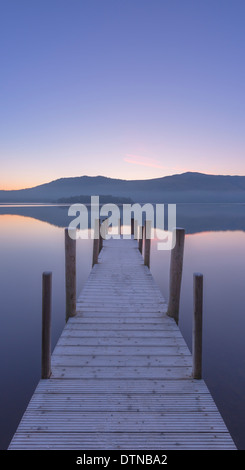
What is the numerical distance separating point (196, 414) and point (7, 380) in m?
3.70

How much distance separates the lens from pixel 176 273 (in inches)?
213

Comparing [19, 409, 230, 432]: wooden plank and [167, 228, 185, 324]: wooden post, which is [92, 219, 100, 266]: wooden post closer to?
[167, 228, 185, 324]: wooden post

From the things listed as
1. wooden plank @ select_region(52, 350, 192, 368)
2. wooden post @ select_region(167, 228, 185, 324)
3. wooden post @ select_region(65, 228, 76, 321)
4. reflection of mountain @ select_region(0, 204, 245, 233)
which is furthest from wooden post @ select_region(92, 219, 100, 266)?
reflection of mountain @ select_region(0, 204, 245, 233)

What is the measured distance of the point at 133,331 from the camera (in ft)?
16.1

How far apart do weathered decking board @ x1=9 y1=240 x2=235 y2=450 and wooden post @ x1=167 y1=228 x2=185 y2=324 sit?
235mm

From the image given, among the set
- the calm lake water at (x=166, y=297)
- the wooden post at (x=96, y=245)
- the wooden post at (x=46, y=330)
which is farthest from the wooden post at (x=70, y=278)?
the wooden post at (x=96, y=245)

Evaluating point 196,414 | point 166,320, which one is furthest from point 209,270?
point 196,414

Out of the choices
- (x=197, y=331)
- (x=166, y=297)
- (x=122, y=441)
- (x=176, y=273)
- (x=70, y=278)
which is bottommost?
(x=166, y=297)

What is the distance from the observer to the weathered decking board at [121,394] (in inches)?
104

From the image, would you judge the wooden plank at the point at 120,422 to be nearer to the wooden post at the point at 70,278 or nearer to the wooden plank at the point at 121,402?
the wooden plank at the point at 121,402

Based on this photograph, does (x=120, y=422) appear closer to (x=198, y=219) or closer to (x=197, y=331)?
(x=197, y=331)

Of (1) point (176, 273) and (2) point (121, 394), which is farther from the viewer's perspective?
(1) point (176, 273)

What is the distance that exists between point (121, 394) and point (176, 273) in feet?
8.91

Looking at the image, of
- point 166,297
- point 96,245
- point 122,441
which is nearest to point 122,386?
point 122,441
